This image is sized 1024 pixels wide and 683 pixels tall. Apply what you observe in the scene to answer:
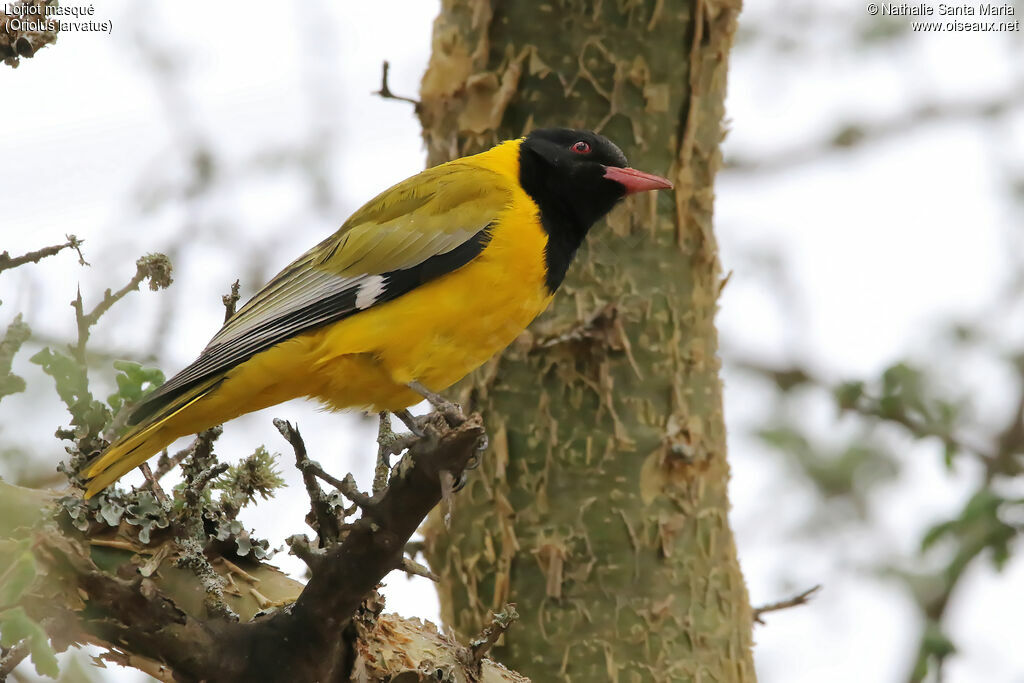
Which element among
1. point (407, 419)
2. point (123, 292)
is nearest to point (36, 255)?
point (123, 292)

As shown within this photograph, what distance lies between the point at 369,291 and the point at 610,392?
1.08 meters

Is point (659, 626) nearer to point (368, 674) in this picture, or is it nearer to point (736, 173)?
point (368, 674)

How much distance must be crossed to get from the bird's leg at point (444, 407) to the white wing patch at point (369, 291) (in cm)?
34

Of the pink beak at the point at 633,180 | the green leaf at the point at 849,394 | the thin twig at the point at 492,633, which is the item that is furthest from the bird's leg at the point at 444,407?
the green leaf at the point at 849,394

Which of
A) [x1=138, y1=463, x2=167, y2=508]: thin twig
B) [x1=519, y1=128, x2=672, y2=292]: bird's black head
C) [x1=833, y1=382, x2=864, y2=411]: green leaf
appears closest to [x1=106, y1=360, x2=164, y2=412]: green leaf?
[x1=138, y1=463, x2=167, y2=508]: thin twig

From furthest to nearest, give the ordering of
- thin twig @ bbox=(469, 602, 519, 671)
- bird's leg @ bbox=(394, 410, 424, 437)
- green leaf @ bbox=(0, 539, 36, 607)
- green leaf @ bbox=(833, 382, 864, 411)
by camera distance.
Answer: green leaf @ bbox=(833, 382, 864, 411) < bird's leg @ bbox=(394, 410, 424, 437) < thin twig @ bbox=(469, 602, 519, 671) < green leaf @ bbox=(0, 539, 36, 607)

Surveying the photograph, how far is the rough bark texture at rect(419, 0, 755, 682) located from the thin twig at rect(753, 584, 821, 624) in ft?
0.23

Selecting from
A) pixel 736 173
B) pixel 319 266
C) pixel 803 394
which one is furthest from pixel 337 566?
pixel 736 173

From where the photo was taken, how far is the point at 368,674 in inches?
127

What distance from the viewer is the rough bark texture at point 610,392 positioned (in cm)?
448

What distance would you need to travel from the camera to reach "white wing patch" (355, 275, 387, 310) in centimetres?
420

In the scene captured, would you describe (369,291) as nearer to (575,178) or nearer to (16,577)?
(575,178)

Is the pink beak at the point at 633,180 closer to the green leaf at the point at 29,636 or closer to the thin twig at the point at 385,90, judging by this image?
the thin twig at the point at 385,90

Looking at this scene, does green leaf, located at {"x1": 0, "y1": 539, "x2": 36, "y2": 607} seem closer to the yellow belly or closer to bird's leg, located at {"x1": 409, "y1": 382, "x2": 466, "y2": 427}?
bird's leg, located at {"x1": 409, "y1": 382, "x2": 466, "y2": 427}
